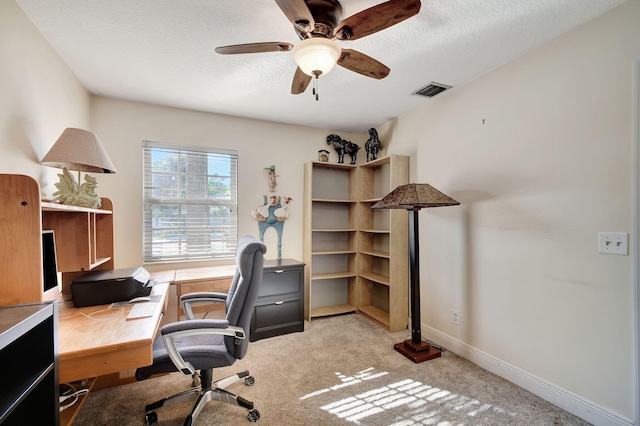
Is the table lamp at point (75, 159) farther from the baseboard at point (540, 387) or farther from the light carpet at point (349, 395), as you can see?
the baseboard at point (540, 387)

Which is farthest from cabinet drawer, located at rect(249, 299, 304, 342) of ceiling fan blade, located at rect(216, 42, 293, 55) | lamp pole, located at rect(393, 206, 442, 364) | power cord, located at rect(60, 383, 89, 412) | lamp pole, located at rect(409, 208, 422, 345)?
ceiling fan blade, located at rect(216, 42, 293, 55)

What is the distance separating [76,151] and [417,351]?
297 centimetres

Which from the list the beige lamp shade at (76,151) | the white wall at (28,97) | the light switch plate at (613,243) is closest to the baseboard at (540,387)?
the light switch plate at (613,243)

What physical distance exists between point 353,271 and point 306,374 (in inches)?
64.1

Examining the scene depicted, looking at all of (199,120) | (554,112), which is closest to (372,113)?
(554,112)

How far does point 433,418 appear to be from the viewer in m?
1.70

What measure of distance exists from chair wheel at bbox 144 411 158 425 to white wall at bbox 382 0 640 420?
2.41 m

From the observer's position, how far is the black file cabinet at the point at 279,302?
2.81 meters

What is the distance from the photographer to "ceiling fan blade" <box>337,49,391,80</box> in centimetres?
152

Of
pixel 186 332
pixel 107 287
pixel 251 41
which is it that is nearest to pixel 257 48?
pixel 251 41

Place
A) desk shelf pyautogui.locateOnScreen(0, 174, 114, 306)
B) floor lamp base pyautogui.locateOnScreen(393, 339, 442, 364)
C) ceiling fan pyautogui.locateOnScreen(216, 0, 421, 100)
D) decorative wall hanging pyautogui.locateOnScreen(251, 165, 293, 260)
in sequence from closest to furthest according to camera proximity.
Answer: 1. desk shelf pyautogui.locateOnScreen(0, 174, 114, 306)
2. ceiling fan pyautogui.locateOnScreen(216, 0, 421, 100)
3. floor lamp base pyautogui.locateOnScreen(393, 339, 442, 364)
4. decorative wall hanging pyautogui.locateOnScreen(251, 165, 293, 260)

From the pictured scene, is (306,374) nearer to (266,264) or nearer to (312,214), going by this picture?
(266,264)

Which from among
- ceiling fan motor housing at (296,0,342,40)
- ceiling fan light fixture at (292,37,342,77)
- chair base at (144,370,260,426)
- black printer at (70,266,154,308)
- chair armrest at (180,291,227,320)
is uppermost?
ceiling fan motor housing at (296,0,342,40)

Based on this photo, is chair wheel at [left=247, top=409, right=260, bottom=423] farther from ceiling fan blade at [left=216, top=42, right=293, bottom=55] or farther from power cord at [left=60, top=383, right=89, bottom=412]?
ceiling fan blade at [left=216, top=42, right=293, bottom=55]
